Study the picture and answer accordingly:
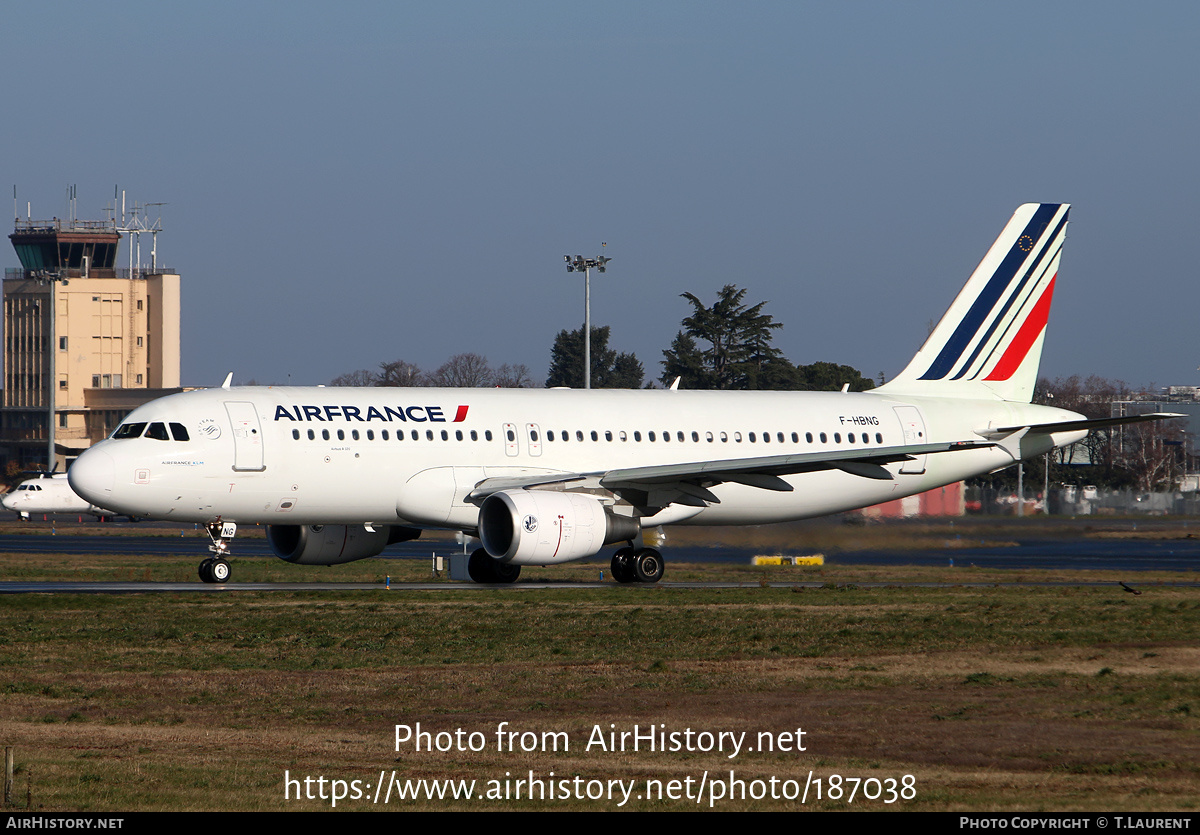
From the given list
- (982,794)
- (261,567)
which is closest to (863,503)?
(261,567)

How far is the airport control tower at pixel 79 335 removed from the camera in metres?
134

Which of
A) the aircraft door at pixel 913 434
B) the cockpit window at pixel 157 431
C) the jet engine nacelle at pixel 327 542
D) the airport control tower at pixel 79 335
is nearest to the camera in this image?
the cockpit window at pixel 157 431

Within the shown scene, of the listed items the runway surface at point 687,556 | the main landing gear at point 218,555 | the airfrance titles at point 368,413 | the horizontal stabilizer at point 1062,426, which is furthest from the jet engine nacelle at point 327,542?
the horizontal stabilizer at point 1062,426

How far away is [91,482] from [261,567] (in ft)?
40.6

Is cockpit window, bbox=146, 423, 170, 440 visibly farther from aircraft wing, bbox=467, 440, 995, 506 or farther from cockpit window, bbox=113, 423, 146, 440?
aircraft wing, bbox=467, 440, 995, 506

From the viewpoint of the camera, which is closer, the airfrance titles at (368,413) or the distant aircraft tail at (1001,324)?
the airfrance titles at (368,413)

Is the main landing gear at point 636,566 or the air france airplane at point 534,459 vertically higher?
the air france airplane at point 534,459

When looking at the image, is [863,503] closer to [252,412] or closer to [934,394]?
[934,394]

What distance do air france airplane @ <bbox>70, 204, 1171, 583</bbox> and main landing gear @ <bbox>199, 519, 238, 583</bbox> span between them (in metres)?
0.05

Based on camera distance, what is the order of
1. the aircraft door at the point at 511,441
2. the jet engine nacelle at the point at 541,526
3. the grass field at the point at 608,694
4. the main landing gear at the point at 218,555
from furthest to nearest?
the aircraft door at the point at 511,441, the main landing gear at the point at 218,555, the jet engine nacelle at the point at 541,526, the grass field at the point at 608,694

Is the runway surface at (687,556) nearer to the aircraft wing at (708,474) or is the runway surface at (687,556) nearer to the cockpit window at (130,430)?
the aircraft wing at (708,474)

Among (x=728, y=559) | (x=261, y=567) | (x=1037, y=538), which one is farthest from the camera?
(x=1037, y=538)

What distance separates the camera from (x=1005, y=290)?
38344 millimetres

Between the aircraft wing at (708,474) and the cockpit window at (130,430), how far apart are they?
20.9 ft
